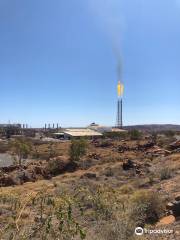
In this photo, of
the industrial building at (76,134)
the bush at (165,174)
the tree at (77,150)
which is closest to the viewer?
the bush at (165,174)

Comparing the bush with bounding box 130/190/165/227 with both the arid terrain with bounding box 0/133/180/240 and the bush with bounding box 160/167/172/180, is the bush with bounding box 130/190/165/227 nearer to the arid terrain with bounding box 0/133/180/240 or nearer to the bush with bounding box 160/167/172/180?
the arid terrain with bounding box 0/133/180/240

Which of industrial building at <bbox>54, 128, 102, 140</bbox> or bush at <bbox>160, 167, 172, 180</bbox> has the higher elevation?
industrial building at <bbox>54, 128, 102, 140</bbox>

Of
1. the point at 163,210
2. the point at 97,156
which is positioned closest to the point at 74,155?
the point at 97,156

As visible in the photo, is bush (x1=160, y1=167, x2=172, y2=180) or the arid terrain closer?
the arid terrain

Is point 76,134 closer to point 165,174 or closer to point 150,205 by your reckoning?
point 165,174

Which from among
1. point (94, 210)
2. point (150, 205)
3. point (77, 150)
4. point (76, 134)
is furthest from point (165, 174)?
point (76, 134)

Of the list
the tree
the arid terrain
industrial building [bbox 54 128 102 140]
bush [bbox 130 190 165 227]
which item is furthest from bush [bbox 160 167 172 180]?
industrial building [bbox 54 128 102 140]

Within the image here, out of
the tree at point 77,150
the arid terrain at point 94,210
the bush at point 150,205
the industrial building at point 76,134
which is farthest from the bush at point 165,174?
the industrial building at point 76,134

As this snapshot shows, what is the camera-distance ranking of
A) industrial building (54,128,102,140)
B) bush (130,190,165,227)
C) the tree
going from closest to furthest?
bush (130,190,165,227)
the tree
industrial building (54,128,102,140)

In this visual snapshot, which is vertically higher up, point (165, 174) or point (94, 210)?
point (94, 210)

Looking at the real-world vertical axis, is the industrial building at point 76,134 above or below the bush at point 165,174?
above

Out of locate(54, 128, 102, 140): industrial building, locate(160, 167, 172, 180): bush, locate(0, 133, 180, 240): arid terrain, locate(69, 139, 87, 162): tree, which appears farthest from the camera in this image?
locate(54, 128, 102, 140): industrial building

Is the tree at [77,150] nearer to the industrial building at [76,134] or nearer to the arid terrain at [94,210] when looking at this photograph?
the arid terrain at [94,210]

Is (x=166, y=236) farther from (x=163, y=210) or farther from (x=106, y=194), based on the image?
(x=163, y=210)
